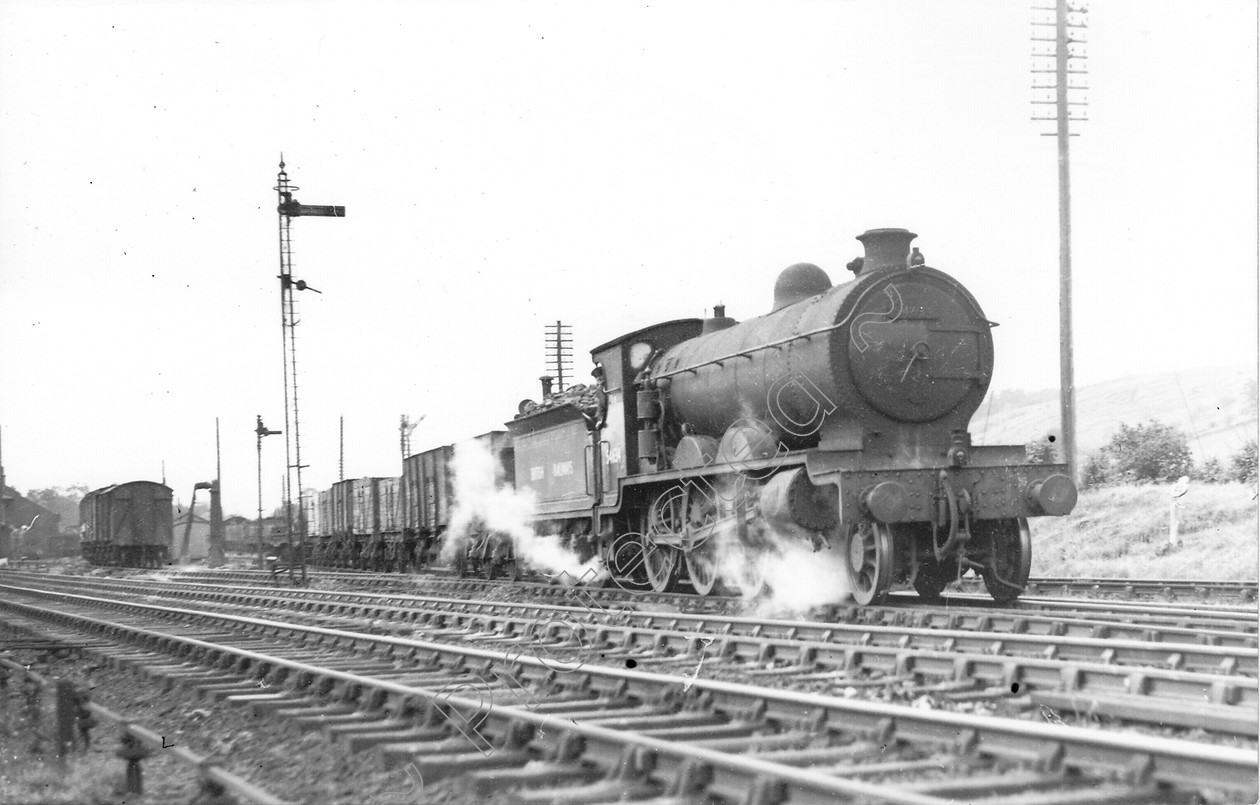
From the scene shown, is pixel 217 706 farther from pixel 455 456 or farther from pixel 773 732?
pixel 455 456

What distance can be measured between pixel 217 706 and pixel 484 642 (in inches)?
104

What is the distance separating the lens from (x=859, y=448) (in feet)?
35.0

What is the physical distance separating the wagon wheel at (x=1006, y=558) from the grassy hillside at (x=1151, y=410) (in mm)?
25630

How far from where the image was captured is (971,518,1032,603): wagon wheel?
11.1 meters

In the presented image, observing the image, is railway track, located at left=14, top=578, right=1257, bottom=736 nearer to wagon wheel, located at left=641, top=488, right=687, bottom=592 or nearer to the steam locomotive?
the steam locomotive

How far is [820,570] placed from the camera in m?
11.3

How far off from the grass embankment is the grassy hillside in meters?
15.5

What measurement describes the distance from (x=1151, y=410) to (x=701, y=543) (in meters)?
44.6

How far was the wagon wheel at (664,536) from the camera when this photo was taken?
13.2m

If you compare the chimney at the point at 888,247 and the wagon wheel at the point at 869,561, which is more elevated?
the chimney at the point at 888,247

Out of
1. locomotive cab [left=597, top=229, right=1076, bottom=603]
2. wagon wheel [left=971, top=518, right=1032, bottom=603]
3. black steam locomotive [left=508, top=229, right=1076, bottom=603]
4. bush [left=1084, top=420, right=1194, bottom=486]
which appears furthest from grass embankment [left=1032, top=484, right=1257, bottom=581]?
black steam locomotive [left=508, top=229, right=1076, bottom=603]

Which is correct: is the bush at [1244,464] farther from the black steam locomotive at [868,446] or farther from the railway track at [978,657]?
the railway track at [978,657]

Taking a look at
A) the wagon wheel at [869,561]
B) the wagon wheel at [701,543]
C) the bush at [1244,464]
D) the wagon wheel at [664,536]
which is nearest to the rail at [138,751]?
the wagon wheel at [869,561]

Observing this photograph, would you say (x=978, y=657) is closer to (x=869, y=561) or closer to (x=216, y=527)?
(x=869, y=561)
